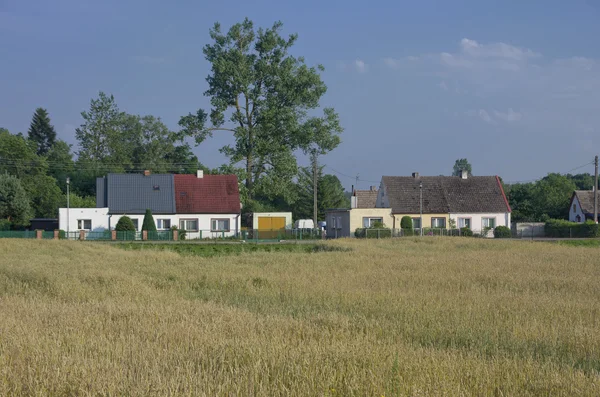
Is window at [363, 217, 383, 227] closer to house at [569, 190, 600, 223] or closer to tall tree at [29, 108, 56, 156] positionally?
house at [569, 190, 600, 223]

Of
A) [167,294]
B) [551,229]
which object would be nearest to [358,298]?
[167,294]

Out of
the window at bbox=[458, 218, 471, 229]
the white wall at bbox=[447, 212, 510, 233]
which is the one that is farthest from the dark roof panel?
the window at bbox=[458, 218, 471, 229]

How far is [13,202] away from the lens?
60281 millimetres

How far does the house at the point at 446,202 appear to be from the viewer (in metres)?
61.8

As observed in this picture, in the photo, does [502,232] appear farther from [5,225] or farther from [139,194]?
[5,225]

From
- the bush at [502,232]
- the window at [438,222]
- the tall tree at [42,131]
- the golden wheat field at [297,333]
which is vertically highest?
the tall tree at [42,131]

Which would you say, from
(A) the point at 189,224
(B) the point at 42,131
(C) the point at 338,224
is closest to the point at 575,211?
(C) the point at 338,224

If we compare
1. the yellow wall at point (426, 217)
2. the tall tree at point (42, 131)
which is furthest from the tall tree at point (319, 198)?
the tall tree at point (42, 131)

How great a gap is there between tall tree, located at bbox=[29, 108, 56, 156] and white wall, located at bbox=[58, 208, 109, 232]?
58201 millimetres

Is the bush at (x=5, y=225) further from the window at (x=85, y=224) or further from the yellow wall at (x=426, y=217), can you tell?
the yellow wall at (x=426, y=217)

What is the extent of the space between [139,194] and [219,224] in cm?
760

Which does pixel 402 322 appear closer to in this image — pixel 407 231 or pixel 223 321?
pixel 223 321

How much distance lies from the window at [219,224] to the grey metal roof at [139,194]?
143 inches

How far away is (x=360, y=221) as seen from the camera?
59.1 meters
